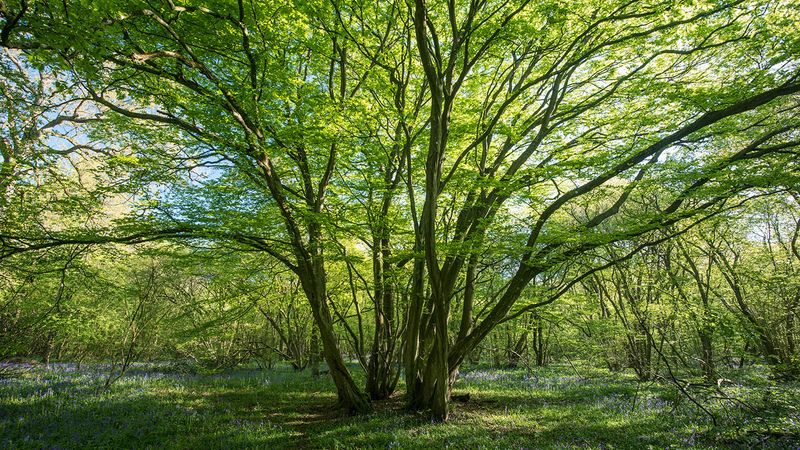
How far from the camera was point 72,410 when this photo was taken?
785cm

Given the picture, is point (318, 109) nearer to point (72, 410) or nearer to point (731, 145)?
point (72, 410)

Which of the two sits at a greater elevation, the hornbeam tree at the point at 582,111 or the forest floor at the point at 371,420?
the hornbeam tree at the point at 582,111

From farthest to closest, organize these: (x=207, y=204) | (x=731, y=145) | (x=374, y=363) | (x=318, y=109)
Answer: (x=731, y=145) < (x=374, y=363) < (x=207, y=204) < (x=318, y=109)

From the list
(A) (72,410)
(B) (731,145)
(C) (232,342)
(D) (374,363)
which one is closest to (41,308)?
(C) (232,342)

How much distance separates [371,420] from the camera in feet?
25.3

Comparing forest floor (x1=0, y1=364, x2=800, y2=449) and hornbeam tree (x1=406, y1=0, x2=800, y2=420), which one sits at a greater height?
hornbeam tree (x1=406, y1=0, x2=800, y2=420)

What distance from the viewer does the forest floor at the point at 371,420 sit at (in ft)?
19.8

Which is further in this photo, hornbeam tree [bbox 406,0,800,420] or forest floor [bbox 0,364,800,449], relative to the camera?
hornbeam tree [bbox 406,0,800,420]

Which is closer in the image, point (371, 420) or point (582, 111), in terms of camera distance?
point (371, 420)

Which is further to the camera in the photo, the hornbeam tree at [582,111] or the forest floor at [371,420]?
the hornbeam tree at [582,111]

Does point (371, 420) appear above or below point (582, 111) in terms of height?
below

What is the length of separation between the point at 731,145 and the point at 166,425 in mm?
18770

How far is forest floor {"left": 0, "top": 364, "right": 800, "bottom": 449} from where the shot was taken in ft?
19.8

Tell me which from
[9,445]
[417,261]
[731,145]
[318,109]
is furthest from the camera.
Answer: [731,145]
